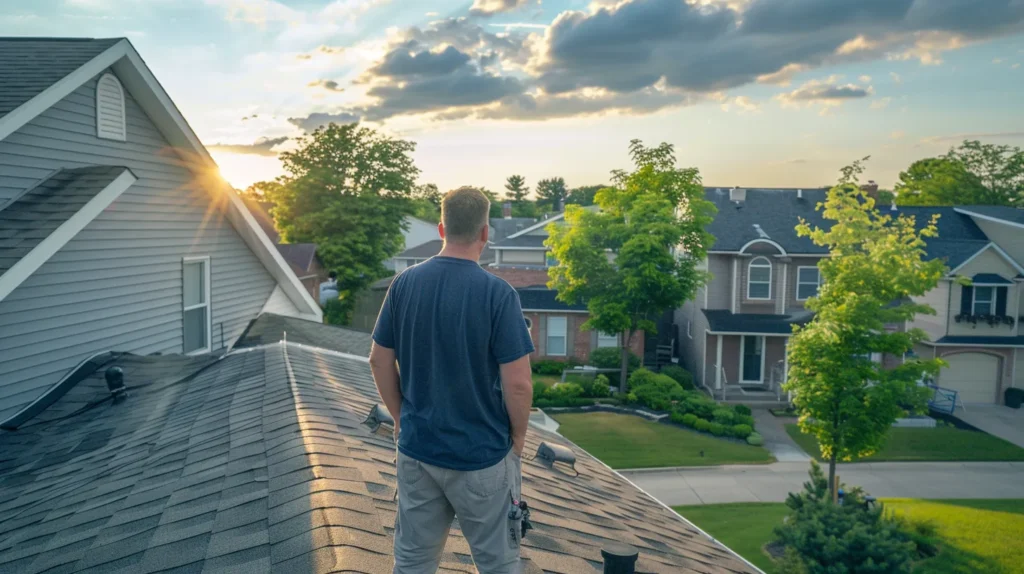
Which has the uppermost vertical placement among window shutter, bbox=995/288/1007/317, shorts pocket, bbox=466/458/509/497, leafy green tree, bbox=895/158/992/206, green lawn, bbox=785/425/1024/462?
leafy green tree, bbox=895/158/992/206

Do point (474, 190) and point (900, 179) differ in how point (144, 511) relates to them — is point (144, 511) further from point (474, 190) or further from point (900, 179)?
point (900, 179)

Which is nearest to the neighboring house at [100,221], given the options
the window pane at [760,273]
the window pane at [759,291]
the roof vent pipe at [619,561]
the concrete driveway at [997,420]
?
the roof vent pipe at [619,561]

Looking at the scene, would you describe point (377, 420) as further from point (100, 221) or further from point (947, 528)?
point (947, 528)

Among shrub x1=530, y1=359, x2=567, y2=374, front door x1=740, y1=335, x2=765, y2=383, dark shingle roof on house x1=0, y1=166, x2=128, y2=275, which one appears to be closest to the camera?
dark shingle roof on house x1=0, y1=166, x2=128, y2=275

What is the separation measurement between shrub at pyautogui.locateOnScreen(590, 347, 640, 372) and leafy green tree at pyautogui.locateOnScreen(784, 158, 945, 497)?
15.2 meters

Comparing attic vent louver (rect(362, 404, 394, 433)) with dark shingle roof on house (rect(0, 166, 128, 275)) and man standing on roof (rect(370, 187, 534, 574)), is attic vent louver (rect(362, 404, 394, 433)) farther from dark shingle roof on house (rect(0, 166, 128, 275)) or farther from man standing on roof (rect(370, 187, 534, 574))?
dark shingle roof on house (rect(0, 166, 128, 275))

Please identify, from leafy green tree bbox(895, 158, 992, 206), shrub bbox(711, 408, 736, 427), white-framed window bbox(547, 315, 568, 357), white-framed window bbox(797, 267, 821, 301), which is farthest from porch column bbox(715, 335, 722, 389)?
leafy green tree bbox(895, 158, 992, 206)

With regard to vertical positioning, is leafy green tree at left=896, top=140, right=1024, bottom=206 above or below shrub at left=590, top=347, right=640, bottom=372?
above

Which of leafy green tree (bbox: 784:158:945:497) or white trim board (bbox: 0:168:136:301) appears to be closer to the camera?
white trim board (bbox: 0:168:136:301)

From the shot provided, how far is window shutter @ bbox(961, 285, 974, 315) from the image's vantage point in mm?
30781

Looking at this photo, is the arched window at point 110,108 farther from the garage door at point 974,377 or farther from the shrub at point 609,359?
the garage door at point 974,377

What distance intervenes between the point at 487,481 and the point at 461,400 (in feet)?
1.17

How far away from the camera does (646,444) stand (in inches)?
894

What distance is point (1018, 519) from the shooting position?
55.3 ft
